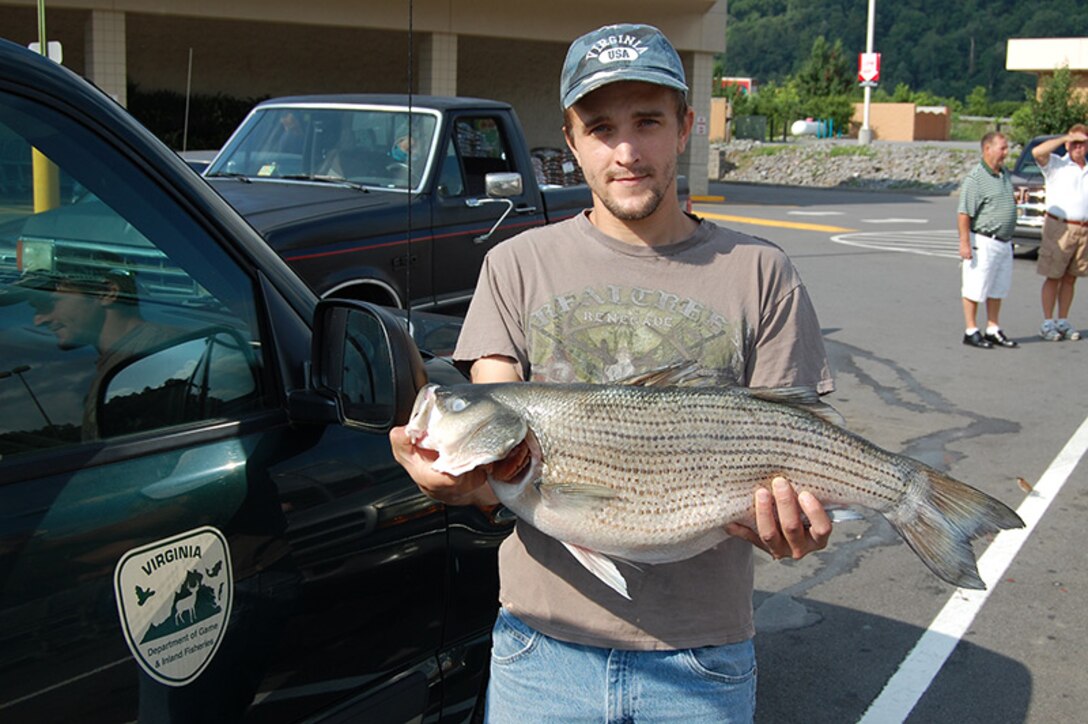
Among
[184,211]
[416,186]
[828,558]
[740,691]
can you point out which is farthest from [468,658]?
[416,186]

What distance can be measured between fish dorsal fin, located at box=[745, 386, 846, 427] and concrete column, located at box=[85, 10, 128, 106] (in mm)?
19185

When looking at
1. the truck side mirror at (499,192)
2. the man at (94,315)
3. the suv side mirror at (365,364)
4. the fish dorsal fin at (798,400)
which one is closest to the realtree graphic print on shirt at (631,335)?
the fish dorsal fin at (798,400)

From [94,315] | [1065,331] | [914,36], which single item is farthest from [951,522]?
[914,36]

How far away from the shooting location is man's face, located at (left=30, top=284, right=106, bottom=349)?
220 centimetres

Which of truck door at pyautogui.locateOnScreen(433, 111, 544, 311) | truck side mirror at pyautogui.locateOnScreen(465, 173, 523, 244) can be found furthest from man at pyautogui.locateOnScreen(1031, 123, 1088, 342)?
truck side mirror at pyautogui.locateOnScreen(465, 173, 523, 244)

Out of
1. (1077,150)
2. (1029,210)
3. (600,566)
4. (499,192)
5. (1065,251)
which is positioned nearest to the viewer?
(600,566)

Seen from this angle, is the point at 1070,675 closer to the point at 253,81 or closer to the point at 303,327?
the point at 303,327

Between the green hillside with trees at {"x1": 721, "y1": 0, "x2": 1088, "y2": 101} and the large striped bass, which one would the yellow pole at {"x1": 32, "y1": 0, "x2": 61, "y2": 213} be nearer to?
the large striped bass

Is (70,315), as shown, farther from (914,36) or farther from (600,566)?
(914,36)

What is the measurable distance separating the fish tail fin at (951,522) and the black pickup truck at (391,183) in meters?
5.38

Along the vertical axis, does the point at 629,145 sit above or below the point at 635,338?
above

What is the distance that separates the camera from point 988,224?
1048 cm

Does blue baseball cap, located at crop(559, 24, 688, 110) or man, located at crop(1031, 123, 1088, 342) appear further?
man, located at crop(1031, 123, 1088, 342)

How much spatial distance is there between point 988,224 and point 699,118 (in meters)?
18.3
